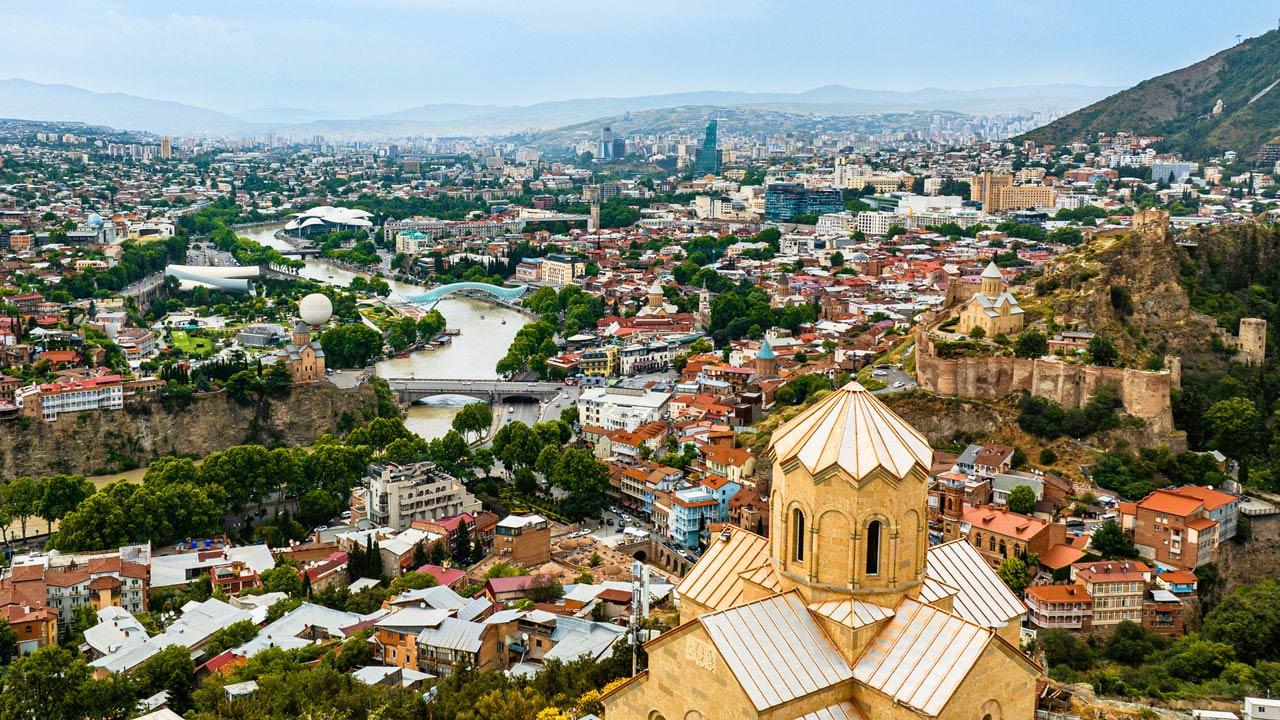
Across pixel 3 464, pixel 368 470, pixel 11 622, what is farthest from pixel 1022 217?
pixel 11 622

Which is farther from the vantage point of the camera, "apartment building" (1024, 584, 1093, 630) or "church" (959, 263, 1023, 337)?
"church" (959, 263, 1023, 337)

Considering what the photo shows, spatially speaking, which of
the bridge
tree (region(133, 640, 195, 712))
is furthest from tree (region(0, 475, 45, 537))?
the bridge

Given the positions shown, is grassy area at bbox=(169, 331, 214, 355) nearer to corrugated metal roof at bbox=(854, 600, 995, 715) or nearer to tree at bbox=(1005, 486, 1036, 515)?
tree at bbox=(1005, 486, 1036, 515)

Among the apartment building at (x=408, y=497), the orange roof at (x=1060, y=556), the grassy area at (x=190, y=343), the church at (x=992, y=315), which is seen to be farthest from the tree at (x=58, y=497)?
the church at (x=992, y=315)

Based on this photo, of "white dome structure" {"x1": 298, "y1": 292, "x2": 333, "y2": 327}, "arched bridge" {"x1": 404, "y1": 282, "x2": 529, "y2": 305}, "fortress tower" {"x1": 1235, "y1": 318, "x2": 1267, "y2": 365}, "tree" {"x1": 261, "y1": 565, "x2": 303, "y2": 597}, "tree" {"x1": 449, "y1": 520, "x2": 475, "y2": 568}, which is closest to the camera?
"tree" {"x1": 261, "y1": 565, "x2": 303, "y2": 597}

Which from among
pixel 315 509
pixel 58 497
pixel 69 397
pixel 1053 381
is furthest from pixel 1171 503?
pixel 69 397

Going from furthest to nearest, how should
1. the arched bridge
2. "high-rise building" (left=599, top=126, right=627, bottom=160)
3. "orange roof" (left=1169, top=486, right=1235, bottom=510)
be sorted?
1. "high-rise building" (left=599, top=126, right=627, bottom=160)
2. the arched bridge
3. "orange roof" (left=1169, top=486, right=1235, bottom=510)

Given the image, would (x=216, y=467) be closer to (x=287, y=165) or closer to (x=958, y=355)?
(x=958, y=355)

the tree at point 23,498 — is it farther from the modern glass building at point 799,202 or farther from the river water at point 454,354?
the modern glass building at point 799,202
